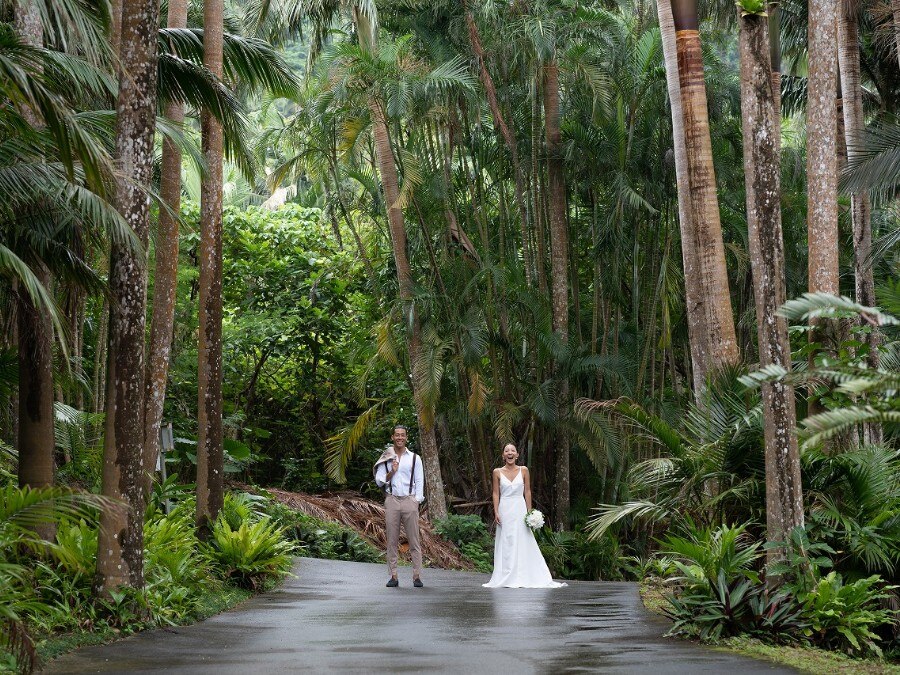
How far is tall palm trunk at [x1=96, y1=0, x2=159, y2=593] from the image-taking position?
9820 mm

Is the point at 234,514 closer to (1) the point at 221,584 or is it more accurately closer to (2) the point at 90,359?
(1) the point at 221,584

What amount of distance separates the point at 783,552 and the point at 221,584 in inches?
251

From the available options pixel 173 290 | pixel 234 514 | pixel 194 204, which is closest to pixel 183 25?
pixel 173 290

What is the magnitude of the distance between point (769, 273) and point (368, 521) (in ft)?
46.1

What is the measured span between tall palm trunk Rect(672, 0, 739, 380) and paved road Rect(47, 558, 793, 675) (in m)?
3.16

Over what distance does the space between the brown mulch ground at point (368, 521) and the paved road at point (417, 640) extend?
6.77 metres

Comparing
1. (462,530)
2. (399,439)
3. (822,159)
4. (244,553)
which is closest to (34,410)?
(244,553)

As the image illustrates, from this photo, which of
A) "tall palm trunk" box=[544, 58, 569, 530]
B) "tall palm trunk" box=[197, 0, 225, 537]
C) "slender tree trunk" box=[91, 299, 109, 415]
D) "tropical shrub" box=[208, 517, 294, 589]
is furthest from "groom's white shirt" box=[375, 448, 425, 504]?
"tall palm trunk" box=[544, 58, 569, 530]

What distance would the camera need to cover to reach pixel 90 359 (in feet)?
72.8

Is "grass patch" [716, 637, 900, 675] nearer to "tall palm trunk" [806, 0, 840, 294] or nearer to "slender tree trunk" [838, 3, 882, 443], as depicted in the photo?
"tall palm trunk" [806, 0, 840, 294]

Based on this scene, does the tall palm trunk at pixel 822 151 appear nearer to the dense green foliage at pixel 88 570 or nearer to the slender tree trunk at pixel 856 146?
the slender tree trunk at pixel 856 146

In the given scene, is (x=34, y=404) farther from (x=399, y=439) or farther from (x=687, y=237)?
(x=687, y=237)

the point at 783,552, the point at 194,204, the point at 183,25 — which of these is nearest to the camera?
the point at 783,552

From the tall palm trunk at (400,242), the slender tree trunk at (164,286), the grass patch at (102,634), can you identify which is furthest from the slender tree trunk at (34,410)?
the tall palm trunk at (400,242)
